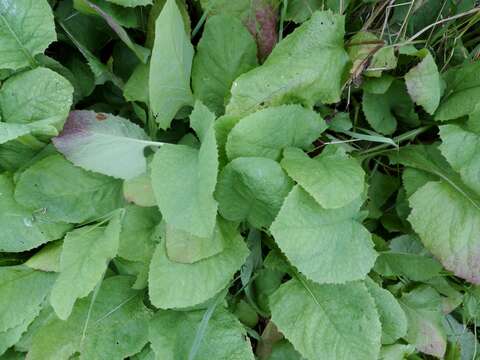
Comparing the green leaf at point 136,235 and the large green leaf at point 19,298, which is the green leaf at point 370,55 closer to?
the green leaf at point 136,235

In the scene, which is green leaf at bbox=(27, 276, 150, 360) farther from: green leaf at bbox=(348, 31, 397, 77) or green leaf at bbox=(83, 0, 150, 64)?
green leaf at bbox=(348, 31, 397, 77)

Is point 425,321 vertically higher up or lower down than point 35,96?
lower down

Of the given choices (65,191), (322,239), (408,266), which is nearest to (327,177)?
(322,239)

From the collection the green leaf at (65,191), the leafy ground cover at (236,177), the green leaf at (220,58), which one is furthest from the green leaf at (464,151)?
the green leaf at (65,191)

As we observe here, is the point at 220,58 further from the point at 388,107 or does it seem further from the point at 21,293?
the point at 21,293

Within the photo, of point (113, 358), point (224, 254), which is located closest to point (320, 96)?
point (224, 254)

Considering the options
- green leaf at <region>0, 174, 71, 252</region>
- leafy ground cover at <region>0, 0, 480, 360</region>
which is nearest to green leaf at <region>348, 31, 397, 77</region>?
leafy ground cover at <region>0, 0, 480, 360</region>
